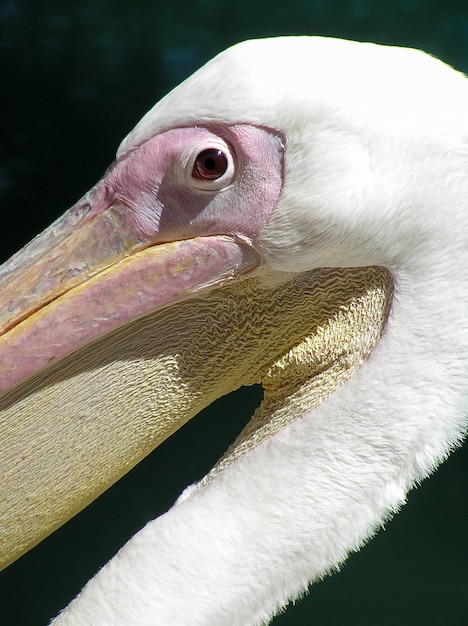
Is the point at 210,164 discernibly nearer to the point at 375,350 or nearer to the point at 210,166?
the point at 210,166

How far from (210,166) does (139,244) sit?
0.15 metres

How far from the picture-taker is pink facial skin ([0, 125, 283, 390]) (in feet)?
3.34

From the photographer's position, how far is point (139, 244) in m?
1.07

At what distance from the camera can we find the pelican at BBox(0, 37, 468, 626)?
38.4 inches

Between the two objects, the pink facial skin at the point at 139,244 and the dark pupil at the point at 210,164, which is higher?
the dark pupil at the point at 210,164

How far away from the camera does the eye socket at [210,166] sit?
3.32 ft

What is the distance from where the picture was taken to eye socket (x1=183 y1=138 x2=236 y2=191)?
1012 mm

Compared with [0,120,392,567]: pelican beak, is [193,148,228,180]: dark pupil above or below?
above

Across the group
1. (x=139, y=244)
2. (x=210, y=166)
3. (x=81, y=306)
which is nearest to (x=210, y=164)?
(x=210, y=166)

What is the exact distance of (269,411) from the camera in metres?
1.22

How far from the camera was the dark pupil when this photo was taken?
3.32 feet

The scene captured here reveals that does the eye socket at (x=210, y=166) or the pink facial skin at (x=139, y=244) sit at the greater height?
the eye socket at (x=210, y=166)

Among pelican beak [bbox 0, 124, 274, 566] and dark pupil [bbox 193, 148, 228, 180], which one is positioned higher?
dark pupil [bbox 193, 148, 228, 180]

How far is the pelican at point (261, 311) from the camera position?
3.20 feet
